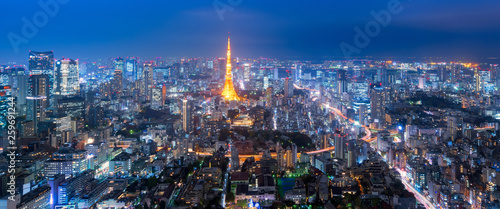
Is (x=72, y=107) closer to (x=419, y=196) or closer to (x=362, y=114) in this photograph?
(x=362, y=114)

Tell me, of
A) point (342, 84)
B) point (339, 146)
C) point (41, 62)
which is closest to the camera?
point (339, 146)

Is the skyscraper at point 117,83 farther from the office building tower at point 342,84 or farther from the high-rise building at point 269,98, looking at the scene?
the office building tower at point 342,84

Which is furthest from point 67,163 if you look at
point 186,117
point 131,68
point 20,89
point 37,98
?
point 131,68

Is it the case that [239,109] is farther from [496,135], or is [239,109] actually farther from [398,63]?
[398,63]

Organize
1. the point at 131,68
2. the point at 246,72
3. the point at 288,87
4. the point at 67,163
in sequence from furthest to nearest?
the point at 131,68 → the point at 246,72 → the point at 288,87 → the point at 67,163

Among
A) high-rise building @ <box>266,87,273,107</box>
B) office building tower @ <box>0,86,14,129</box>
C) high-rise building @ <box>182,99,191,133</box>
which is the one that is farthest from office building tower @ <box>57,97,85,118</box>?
high-rise building @ <box>266,87,273,107</box>

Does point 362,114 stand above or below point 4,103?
below

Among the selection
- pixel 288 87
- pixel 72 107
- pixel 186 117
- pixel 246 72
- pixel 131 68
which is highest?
pixel 131 68

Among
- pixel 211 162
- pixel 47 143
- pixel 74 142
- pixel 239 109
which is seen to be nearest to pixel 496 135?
pixel 211 162

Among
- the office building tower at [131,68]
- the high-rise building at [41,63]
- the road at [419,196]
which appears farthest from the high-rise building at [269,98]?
the office building tower at [131,68]
